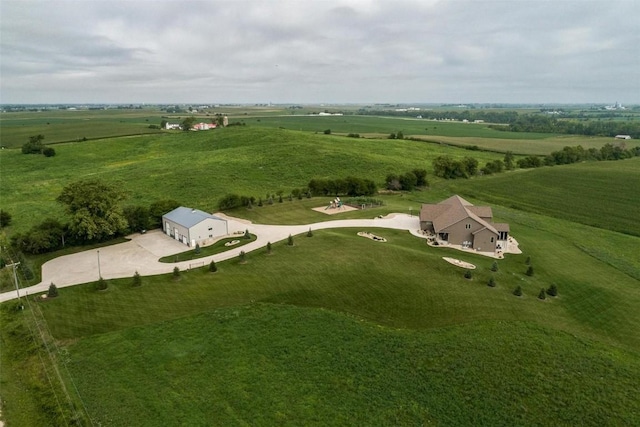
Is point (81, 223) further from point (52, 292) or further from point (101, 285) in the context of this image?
point (101, 285)

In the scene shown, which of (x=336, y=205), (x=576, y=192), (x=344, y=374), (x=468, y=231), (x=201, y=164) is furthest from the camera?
(x=201, y=164)

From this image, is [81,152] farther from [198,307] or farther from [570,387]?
[570,387]

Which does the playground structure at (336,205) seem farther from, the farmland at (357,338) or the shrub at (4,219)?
the shrub at (4,219)

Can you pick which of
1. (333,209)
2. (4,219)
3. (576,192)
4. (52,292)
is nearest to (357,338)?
(52,292)

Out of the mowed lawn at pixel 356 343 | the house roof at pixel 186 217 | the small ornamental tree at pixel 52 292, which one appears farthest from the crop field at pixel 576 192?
the small ornamental tree at pixel 52 292

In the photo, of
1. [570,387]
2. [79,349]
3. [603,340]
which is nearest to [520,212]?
[603,340]

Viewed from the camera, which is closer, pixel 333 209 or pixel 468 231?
pixel 468 231
